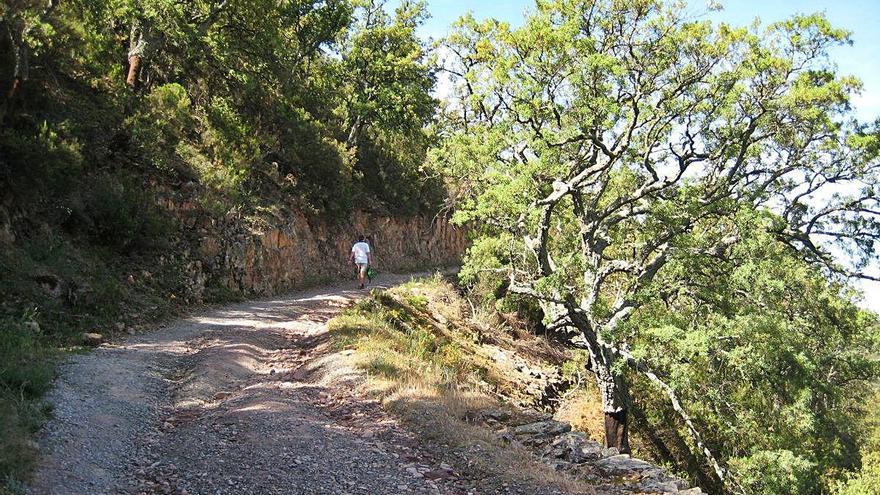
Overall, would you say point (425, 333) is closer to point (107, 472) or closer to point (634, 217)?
point (634, 217)

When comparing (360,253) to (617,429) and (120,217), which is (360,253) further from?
→ (617,429)

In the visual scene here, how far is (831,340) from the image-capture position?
12.4 metres

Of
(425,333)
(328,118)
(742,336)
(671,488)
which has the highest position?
(328,118)

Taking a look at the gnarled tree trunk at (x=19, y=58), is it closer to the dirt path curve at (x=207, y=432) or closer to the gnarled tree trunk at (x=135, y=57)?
the dirt path curve at (x=207, y=432)

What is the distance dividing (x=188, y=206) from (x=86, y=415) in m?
9.23

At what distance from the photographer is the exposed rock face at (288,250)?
47.4 ft

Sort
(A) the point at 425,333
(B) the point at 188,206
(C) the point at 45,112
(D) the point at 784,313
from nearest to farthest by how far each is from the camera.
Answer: (C) the point at 45,112, (D) the point at 784,313, (A) the point at 425,333, (B) the point at 188,206

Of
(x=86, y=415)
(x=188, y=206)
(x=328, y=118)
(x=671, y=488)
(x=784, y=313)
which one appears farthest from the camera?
(x=328, y=118)

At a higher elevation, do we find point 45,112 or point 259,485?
point 45,112

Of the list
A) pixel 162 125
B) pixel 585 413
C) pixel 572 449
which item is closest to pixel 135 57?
pixel 162 125

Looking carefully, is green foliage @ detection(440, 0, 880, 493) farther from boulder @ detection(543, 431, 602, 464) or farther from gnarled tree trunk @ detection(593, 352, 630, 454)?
boulder @ detection(543, 431, 602, 464)

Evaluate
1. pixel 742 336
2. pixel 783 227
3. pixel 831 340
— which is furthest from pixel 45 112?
pixel 831 340

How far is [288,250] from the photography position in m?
18.4

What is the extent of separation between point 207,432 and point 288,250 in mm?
12269
